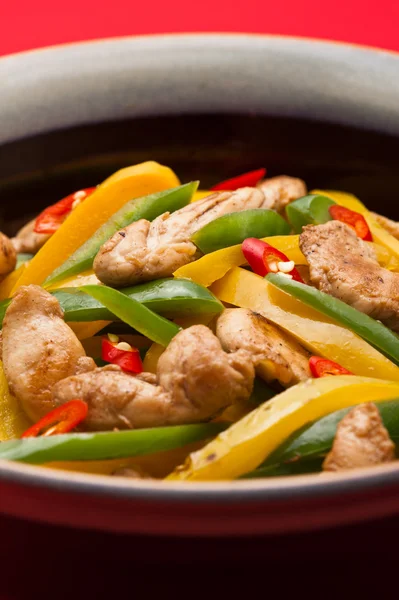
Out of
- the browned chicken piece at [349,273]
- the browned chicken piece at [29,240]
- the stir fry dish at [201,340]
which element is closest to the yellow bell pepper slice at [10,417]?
the stir fry dish at [201,340]

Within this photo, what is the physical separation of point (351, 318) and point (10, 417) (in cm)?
144

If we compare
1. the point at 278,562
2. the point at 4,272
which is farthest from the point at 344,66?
the point at 278,562

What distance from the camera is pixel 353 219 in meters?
4.09

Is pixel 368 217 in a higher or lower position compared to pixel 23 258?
higher

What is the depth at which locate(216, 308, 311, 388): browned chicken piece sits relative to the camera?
3.00 m

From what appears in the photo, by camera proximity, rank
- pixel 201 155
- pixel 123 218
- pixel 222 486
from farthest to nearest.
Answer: pixel 201 155, pixel 123 218, pixel 222 486

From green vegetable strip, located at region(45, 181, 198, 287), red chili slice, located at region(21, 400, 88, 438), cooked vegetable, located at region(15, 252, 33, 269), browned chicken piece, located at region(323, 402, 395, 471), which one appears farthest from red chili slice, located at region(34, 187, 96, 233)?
browned chicken piece, located at region(323, 402, 395, 471)

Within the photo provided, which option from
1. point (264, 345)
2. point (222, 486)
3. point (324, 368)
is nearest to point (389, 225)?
point (324, 368)

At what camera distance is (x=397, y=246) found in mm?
3957

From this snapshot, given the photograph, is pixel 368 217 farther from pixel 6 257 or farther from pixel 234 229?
pixel 6 257

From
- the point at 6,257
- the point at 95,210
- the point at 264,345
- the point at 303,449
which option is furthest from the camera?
the point at 95,210

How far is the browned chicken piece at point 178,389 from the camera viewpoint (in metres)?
2.82

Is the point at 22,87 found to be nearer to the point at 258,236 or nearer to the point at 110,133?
the point at 110,133

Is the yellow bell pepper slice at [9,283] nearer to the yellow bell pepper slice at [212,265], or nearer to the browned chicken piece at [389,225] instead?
the yellow bell pepper slice at [212,265]
